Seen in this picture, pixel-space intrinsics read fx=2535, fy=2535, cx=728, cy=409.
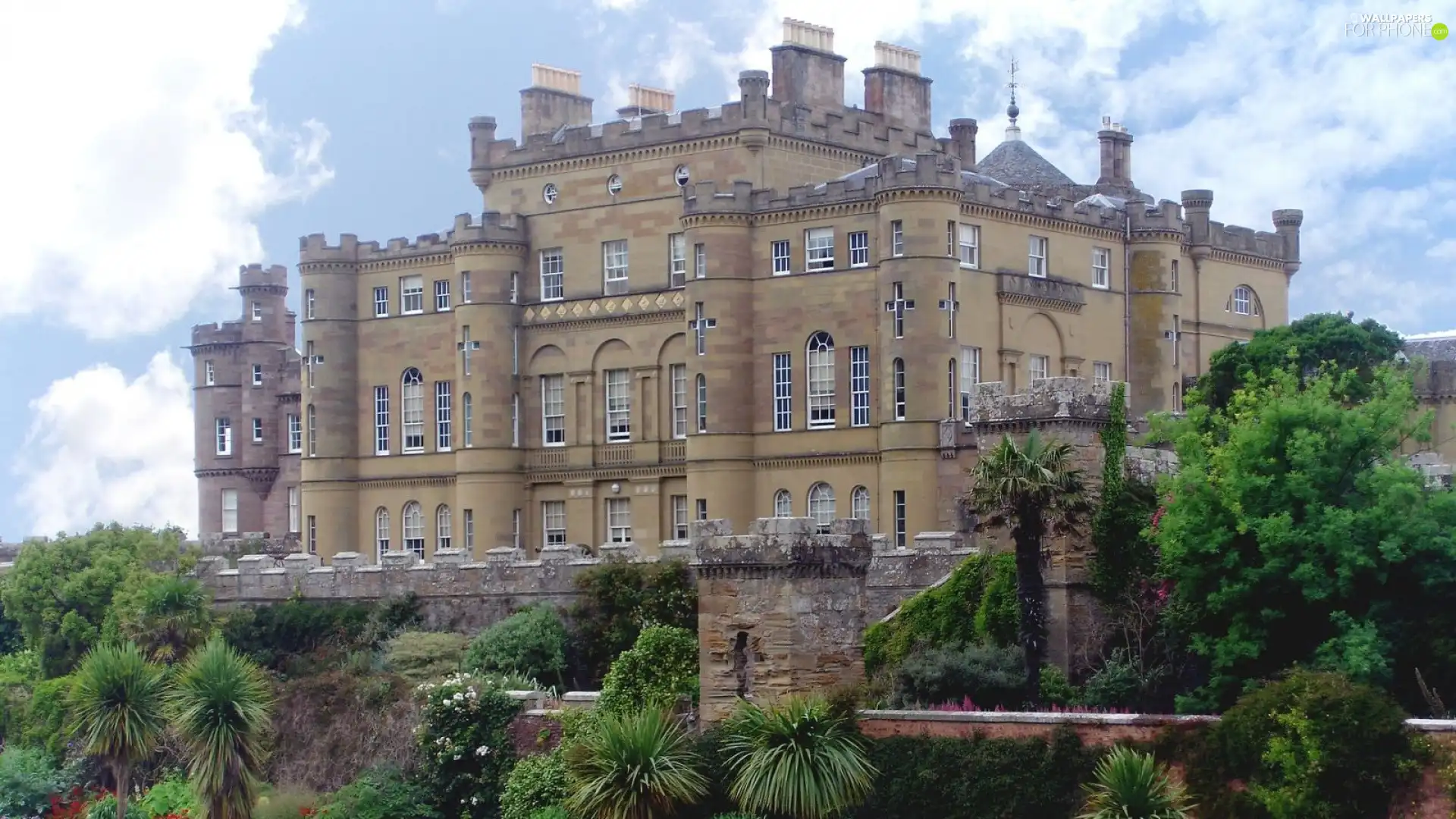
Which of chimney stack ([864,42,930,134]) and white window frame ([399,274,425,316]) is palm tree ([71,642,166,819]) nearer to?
white window frame ([399,274,425,316])

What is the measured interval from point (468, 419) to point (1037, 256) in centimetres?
1588

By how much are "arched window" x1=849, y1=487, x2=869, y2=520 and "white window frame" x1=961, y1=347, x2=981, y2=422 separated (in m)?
3.04

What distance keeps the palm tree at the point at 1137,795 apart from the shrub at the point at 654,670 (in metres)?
12.0

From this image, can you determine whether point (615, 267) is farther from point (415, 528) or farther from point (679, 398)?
point (415, 528)

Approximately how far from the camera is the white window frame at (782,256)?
6156cm

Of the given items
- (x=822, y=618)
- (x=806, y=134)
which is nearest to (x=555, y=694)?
(x=822, y=618)

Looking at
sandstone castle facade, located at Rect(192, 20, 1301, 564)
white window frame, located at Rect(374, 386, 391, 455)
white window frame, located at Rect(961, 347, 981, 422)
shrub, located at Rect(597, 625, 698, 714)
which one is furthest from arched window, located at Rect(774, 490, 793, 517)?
white window frame, located at Rect(374, 386, 391, 455)

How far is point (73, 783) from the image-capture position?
56188 millimetres

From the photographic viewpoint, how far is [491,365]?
2650 inches

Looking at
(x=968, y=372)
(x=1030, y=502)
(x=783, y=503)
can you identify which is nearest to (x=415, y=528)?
(x=783, y=503)

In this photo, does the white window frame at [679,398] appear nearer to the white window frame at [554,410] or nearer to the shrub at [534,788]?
the white window frame at [554,410]

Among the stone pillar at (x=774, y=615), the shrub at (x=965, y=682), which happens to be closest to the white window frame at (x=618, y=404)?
the stone pillar at (x=774, y=615)

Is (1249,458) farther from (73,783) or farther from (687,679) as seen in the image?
(73,783)

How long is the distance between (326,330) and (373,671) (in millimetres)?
18002
